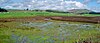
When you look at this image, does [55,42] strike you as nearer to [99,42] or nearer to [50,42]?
[50,42]

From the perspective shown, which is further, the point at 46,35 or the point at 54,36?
the point at 46,35

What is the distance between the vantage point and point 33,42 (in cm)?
2931

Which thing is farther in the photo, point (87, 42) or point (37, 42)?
point (37, 42)

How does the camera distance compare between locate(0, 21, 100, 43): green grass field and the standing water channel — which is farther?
the standing water channel

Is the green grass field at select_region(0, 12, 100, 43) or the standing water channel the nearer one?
the green grass field at select_region(0, 12, 100, 43)

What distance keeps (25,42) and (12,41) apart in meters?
1.84

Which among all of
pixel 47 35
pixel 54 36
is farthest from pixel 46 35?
pixel 54 36

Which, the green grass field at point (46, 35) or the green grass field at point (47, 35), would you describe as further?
the green grass field at point (46, 35)

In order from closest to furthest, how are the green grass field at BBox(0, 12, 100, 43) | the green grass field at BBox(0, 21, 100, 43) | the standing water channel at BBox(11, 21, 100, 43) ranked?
the green grass field at BBox(0, 12, 100, 43) < the green grass field at BBox(0, 21, 100, 43) < the standing water channel at BBox(11, 21, 100, 43)

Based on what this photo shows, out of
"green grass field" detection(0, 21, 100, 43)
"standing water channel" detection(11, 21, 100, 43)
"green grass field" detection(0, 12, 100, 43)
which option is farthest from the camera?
"standing water channel" detection(11, 21, 100, 43)

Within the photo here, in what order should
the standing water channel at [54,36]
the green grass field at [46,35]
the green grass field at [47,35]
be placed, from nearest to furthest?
the green grass field at [47,35] → the green grass field at [46,35] → the standing water channel at [54,36]

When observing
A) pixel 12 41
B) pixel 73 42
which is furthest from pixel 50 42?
pixel 12 41

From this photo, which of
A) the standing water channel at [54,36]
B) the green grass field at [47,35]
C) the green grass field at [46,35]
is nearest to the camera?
the green grass field at [47,35]

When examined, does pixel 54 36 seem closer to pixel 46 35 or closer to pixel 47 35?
pixel 47 35
